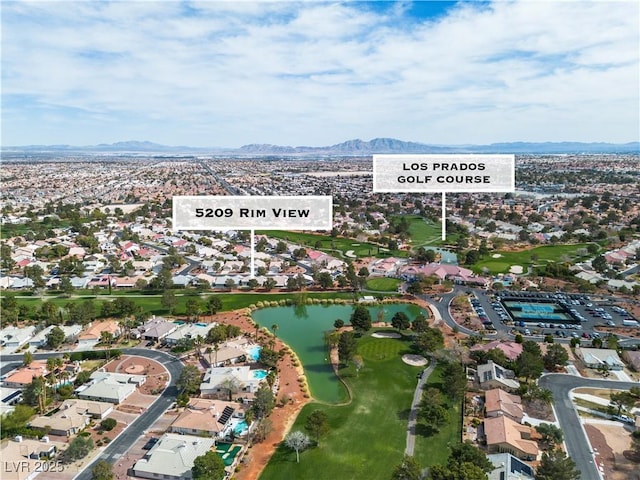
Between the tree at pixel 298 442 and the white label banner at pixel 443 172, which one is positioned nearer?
the tree at pixel 298 442

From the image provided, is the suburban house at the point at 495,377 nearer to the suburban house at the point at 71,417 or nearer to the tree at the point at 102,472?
the tree at the point at 102,472

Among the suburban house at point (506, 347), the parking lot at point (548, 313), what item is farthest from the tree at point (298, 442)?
the parking lot at point (548, 313)

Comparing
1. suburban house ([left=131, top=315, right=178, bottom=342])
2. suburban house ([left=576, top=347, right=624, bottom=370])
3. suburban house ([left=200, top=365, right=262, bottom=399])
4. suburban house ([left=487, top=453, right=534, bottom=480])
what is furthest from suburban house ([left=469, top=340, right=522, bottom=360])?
suburban house ([left=131, top=315, right=178, bottom=342])

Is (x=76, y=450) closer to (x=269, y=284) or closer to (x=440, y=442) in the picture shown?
(x=440, y=442)

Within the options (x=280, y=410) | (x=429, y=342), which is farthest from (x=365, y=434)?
(x=429, y=342)

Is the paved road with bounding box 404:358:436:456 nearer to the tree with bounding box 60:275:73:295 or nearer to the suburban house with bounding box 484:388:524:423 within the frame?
the suburban house with bounding box 484:388:524:423

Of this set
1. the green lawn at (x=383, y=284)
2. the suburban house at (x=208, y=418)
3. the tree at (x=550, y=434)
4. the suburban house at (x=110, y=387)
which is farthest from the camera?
the green lawn at (x=383, y=284)
